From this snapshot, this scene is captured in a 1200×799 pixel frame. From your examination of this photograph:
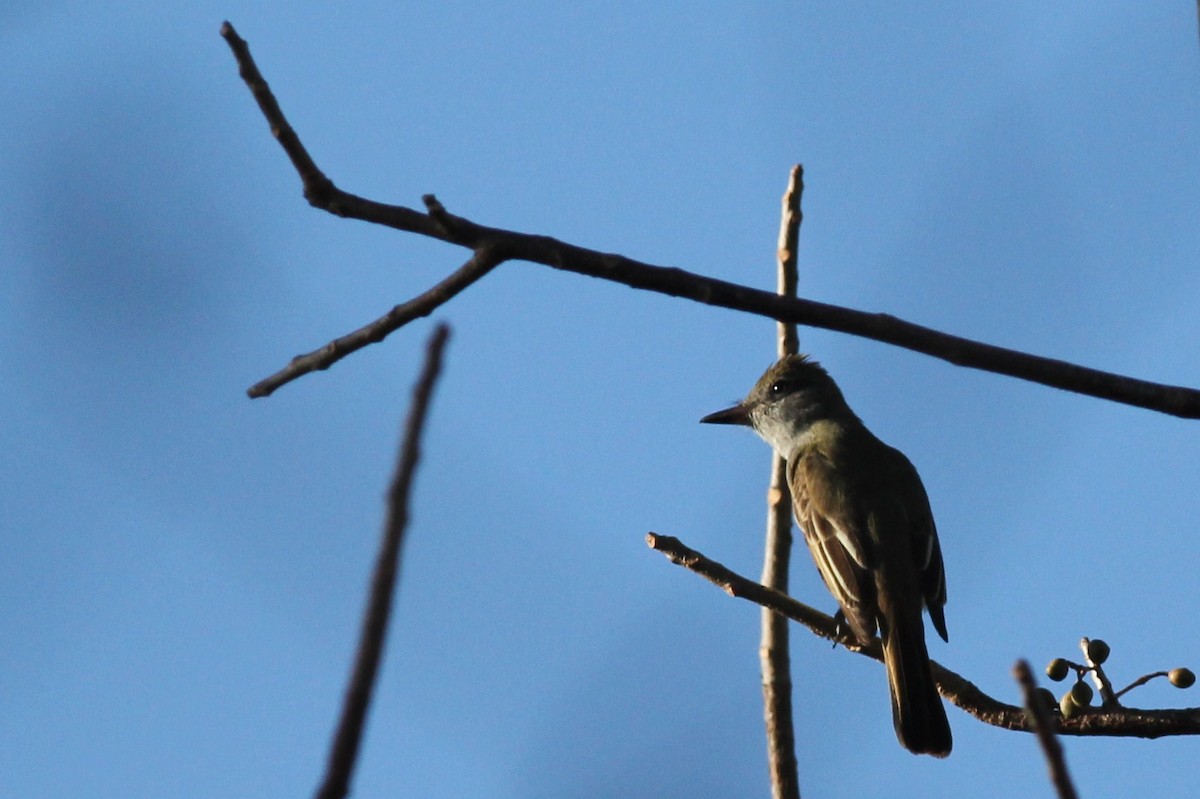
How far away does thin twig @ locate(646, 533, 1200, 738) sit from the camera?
13.3ft

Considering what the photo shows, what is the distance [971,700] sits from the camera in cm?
458

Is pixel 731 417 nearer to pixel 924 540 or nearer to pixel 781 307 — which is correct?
pixel 924 540

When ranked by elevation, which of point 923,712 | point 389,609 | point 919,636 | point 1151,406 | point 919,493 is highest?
point 919,493

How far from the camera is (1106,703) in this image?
13.9 ft

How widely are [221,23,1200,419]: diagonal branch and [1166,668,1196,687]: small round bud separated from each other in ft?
5.76

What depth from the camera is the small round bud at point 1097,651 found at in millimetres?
4308

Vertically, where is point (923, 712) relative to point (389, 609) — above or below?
above

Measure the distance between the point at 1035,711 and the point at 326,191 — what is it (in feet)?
6.70

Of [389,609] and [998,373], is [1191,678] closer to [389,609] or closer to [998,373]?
[998,373]

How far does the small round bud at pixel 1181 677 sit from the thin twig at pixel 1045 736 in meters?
3.10

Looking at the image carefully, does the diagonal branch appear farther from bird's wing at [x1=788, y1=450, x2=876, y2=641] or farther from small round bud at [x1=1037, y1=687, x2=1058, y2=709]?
bird's wing at [x1=788, y1=450, x2=876, y2=641]

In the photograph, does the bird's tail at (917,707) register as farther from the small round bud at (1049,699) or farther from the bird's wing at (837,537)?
the small round bud at (1049,699)

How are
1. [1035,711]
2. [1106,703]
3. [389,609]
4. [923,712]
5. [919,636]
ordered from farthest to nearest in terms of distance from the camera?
[919,636], [923,712], [1106,703], [1035,711], [389,609]

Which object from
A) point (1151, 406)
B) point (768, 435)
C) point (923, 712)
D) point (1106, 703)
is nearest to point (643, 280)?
point (1151, 406)
